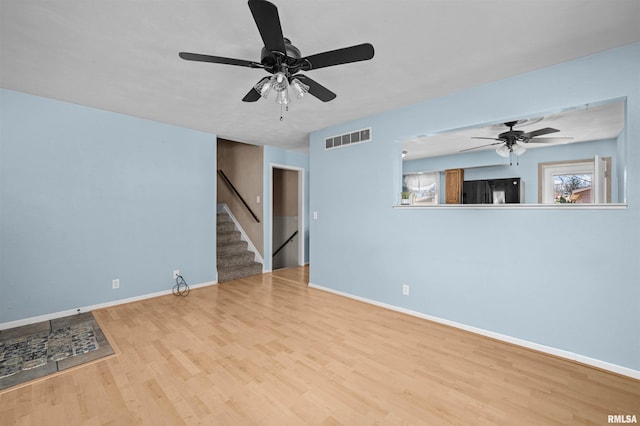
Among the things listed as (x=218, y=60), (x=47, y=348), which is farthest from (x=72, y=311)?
(x=218, y=60)

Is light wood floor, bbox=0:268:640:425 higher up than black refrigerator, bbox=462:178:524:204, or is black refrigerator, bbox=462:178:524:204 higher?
black refrigerator, bbox=462:178:524:204

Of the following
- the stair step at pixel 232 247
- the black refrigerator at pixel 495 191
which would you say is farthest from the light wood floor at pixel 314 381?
the black refrigerator at pixel 495 191

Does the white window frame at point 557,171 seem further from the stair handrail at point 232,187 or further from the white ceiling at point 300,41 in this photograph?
the stair handrail at point 232,187

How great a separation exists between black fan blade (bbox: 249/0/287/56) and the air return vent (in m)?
2.31

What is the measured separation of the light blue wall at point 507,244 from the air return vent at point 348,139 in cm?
9

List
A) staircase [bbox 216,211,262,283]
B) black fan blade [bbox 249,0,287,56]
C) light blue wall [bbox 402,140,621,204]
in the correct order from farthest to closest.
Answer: staircase [bbox 216,211,262,283], light blue wall [bbox 402,140,621,204], black fan blade [bbox 249,0,287,56]

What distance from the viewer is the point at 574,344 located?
2.39 m

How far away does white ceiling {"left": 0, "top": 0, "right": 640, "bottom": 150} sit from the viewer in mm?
1741

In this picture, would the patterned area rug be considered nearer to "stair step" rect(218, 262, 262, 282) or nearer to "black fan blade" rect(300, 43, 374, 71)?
"stair step" rect(218, 262, 262, 282)

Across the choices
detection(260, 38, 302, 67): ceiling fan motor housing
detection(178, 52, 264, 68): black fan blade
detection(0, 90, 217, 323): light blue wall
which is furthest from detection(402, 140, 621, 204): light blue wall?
detection(0, 90, 217, 323): light blue wall

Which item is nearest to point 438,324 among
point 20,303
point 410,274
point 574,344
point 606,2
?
point 410,274

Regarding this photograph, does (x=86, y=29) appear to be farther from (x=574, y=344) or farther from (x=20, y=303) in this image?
(x=574, y=344)

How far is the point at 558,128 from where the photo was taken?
13.8ft

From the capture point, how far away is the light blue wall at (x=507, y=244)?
7.23ft
